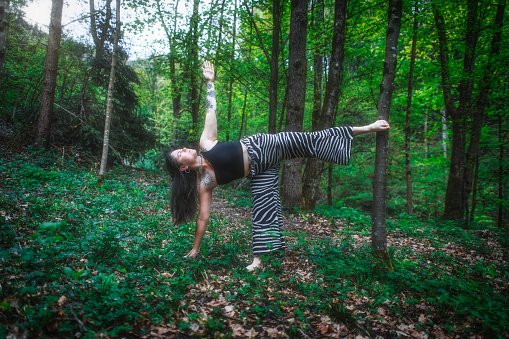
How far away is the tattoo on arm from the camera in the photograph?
3559 mm

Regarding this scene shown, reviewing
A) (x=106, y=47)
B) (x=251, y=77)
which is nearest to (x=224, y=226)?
(x=251, y=77)

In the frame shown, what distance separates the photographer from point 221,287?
2.98 metres

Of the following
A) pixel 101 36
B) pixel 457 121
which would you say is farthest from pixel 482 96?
pixel 101 36

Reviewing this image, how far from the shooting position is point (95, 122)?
11.1m

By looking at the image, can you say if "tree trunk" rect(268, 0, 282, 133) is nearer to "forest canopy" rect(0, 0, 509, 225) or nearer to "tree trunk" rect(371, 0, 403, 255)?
"forest canopy" rect(0, 0, 509, 225)

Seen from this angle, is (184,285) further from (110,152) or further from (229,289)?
(110,152)

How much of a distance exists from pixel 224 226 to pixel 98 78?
1077cm

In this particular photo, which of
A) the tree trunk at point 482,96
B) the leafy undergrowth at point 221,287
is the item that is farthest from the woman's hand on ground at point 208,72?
the tree trunk at point 482,96

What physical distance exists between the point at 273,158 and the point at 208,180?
97cm

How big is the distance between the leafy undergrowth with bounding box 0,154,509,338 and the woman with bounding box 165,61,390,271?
457mm

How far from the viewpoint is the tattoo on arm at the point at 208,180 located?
3559mm

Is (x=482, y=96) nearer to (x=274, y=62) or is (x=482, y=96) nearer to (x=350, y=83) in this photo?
(x=350, y=83)

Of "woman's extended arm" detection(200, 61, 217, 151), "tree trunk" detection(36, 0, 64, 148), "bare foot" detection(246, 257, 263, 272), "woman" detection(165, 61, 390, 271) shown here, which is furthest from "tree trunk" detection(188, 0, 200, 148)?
"bare foot" detection(246, 257, 263, 272)

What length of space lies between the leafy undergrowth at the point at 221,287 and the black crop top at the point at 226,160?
3.77 feet
